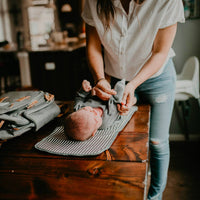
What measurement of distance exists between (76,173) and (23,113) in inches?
13.6

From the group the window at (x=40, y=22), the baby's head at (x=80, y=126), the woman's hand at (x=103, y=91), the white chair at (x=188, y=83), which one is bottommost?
the white chair at (x=188, y=83)

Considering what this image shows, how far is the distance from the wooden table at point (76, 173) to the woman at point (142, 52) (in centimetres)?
27

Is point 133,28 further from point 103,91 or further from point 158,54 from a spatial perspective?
point 103,91

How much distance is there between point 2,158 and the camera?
0.65m

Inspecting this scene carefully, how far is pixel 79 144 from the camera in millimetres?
677

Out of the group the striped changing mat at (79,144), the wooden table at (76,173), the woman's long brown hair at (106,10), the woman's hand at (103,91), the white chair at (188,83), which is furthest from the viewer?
the white chair at (188,83)

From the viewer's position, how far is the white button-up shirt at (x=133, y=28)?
3.08 ft

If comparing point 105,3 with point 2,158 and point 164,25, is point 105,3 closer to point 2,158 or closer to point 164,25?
point 164,25

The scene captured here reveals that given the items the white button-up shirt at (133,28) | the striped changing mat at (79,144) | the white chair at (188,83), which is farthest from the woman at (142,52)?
the white chair at (188,83)

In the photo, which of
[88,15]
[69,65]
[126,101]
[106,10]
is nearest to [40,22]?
[69,65]

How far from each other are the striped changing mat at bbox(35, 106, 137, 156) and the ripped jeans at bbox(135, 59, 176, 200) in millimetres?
340

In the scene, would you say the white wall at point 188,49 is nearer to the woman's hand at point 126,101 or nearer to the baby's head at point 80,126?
the woman's hand at point 126,101

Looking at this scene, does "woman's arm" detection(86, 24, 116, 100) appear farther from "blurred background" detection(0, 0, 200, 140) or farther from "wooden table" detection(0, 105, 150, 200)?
"blurred background" detection(0, 0, 200, 140)

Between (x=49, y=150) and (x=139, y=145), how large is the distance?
0.90ft
